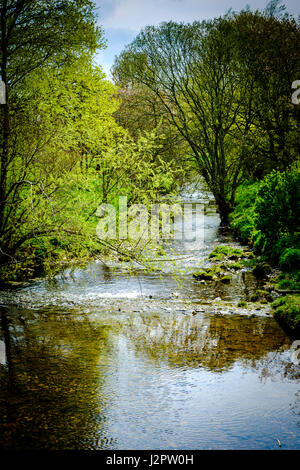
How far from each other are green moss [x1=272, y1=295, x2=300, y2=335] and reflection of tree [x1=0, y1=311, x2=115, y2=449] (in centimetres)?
335

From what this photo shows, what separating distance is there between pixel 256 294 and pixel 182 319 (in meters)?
2.27

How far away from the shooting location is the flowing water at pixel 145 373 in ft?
14.3

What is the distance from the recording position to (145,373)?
578 centimetres

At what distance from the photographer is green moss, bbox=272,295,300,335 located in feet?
23.4

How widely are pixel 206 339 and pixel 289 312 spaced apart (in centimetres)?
181

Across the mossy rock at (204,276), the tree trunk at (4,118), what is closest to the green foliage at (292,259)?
the mossy rock at (204,276)

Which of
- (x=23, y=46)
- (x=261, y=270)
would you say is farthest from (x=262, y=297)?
(x=23, y=46)

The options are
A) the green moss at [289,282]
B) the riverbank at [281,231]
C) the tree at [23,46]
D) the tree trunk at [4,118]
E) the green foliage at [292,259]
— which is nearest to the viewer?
the tree trunk at [4,118]

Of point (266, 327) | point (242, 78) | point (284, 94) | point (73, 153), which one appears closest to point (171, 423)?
point (266, 327)

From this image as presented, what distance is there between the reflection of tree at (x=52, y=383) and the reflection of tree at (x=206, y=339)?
84 centimetres

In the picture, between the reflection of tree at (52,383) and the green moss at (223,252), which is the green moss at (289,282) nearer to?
the green moss at (223,252)

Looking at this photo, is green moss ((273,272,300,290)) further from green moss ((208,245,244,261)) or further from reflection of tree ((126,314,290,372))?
green moss ((208,245,244,261))

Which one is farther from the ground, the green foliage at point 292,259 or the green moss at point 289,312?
the green foliage at point 292,259

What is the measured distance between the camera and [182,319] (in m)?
7.95
